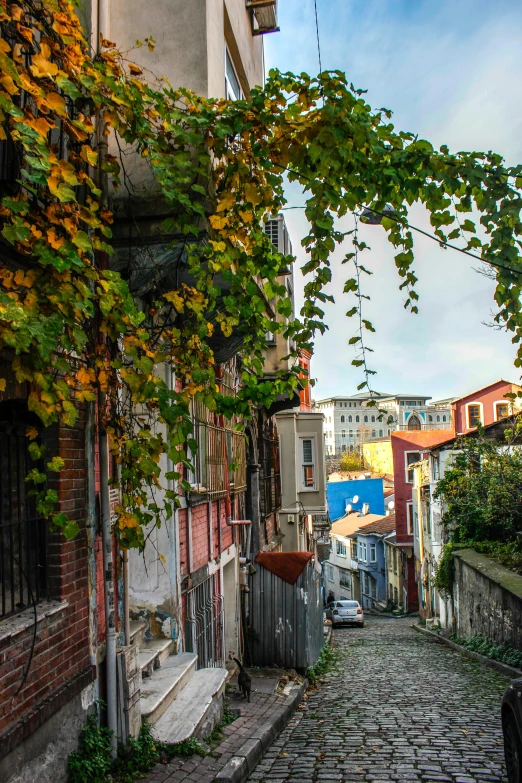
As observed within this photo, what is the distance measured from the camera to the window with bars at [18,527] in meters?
4.98

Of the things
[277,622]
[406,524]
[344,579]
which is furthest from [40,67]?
[344,579]

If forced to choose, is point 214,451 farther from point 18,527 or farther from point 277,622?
point 18,527

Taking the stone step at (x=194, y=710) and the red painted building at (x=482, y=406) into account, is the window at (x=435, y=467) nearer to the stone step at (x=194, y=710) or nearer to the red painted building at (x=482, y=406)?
the red painted building at (x=482, y=406)

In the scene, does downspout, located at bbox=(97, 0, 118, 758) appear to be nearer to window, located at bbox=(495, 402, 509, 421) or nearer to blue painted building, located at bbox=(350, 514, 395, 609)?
window, located at bbox=(495, 402, 509, 421)

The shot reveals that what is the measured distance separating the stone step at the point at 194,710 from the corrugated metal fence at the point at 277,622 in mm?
4527

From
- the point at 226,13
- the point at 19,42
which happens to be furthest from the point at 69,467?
the point at 226,13

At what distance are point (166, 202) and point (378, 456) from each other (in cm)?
8401

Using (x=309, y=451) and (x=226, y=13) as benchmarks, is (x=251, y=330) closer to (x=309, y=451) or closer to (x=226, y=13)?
(x=226, y=13)

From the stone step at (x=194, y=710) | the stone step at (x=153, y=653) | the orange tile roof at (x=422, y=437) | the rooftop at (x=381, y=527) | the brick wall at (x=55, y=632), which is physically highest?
the orange tile roof at (x=422, y=437)

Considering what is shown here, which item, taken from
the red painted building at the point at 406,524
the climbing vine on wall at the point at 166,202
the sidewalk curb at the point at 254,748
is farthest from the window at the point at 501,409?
the climbing vine on wall at the point at 166,202

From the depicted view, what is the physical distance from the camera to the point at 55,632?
529cm

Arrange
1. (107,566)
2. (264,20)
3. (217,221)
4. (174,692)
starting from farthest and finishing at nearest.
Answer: (264,20) < (174,692) < (107,566) < (217,221)

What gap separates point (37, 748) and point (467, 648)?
16.0 meters

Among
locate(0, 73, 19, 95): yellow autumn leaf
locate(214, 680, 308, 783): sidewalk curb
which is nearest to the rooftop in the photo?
locate(214, 680, 308, 783): sidewalk curb
